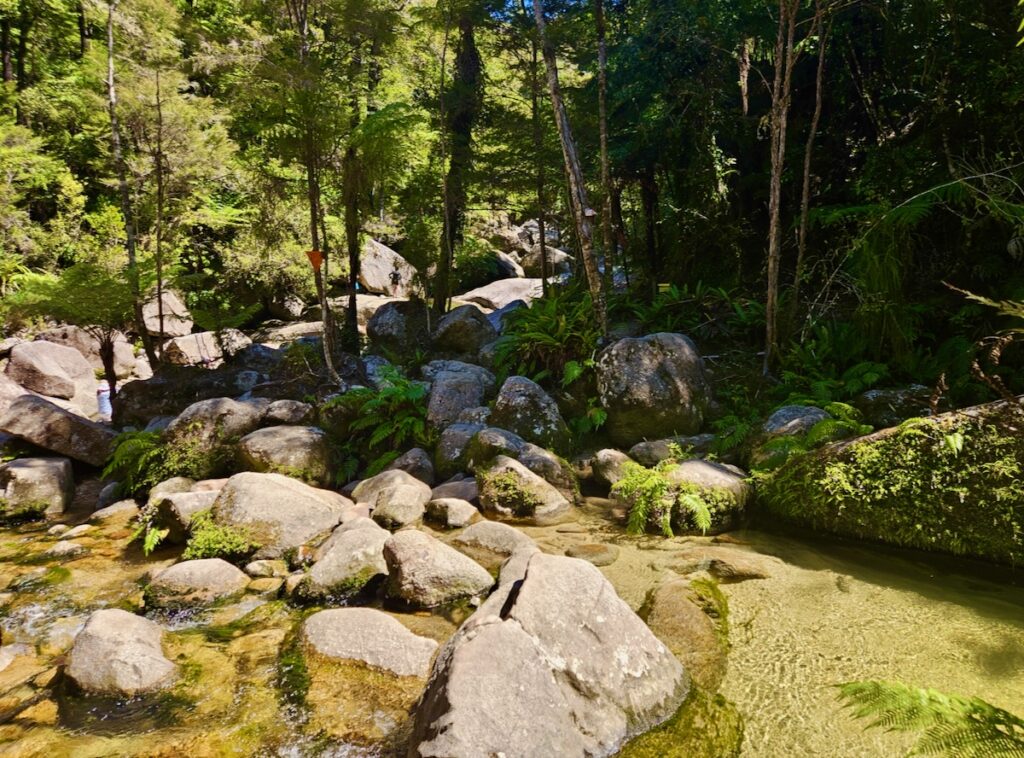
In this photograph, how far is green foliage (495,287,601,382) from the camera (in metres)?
9.43

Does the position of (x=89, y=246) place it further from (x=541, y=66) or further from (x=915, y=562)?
(x=915, y=562)

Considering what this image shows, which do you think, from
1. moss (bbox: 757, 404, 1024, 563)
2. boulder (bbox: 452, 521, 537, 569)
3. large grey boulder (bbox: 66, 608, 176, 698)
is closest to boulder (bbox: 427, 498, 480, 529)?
boulder (bbox: 452, 521, 537, 569)

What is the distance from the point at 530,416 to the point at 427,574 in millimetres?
3860

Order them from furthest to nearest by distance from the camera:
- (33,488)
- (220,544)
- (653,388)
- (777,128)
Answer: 1. (653,388)
2. (33,488)
3. (777,128)
4. (220,544)

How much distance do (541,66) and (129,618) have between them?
42.6 feet

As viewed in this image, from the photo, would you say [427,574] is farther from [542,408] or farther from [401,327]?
[401,327]

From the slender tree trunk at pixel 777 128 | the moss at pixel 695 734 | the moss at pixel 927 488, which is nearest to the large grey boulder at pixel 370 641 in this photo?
the moss at pixel 695 734

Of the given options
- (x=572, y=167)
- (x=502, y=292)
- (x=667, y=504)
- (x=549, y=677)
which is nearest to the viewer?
(x=549, y=677)

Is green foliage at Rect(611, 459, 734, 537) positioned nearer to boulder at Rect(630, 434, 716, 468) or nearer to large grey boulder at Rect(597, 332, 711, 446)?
boulder at Rect(630, 434, 716, 468)

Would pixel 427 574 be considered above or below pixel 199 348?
below

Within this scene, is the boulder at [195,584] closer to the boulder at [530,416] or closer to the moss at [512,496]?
the moss at [512,496]

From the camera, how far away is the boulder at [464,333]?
1223 centimetres

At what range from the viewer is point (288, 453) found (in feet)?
25.6

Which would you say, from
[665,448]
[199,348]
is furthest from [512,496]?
[199,348]
